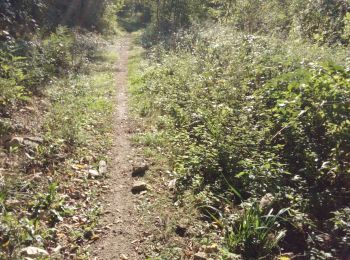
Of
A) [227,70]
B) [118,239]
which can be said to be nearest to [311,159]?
[118,239]

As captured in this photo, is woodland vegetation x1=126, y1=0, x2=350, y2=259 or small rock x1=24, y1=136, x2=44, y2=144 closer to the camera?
woodland vegetation x1=126, y1=0, x2=350, y2=259

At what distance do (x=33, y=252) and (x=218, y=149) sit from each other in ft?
11.8

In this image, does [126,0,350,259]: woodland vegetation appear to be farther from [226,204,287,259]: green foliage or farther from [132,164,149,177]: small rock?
[132,164,149,177]: small rock

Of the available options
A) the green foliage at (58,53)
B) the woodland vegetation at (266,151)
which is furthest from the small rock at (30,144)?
the green foliage at (58,53)

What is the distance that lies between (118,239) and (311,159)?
3.35 metres

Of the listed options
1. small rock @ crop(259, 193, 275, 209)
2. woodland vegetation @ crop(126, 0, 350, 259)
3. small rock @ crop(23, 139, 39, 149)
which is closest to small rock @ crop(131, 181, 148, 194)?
woodland vegetation @ crop(126, 0, 350, 259)

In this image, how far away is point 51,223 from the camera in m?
4.85

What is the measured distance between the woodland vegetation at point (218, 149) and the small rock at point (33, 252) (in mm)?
66

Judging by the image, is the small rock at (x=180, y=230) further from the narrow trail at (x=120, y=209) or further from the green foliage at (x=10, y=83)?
the green foliage at (x=10, y=83)

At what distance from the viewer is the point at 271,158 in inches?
214

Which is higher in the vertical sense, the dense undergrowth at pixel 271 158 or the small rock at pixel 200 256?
the dense undergrowth at pixel 271 158

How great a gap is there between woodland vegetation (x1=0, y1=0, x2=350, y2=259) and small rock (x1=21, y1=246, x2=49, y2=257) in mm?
66

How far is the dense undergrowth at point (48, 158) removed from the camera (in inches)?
175

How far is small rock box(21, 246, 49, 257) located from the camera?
389 cm
